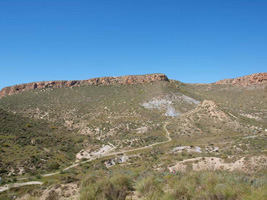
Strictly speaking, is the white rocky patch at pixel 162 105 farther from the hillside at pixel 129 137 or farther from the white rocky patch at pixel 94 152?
the white rocky patch at pixel 94 152

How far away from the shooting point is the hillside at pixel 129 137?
363 inches

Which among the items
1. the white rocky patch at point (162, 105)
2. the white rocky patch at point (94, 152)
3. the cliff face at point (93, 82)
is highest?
the cliff face at point (93, 82)

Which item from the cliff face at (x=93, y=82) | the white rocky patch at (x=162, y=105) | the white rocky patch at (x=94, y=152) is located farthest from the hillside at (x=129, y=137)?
the cliff face at (x=93, y=82)

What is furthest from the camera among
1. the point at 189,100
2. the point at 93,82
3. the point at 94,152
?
the point at 93,82

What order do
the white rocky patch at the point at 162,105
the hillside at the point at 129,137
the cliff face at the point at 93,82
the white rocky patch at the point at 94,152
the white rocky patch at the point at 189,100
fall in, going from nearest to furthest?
the hillside at the point at 129,137 < the white rocky patch at the point at 94,152 < the white rocky patch at the point at 162,105 < the white rocky patch at the point at 189,100 < the cliff face at the point at 93,82

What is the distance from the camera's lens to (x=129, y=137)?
4203cm

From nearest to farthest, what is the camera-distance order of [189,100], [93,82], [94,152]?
[94,152] < [189,100] < [93,82]

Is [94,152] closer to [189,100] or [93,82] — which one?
[189,100]

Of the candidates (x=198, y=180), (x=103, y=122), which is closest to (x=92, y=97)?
(x=103, y=122)

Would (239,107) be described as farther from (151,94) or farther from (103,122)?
(103,122)

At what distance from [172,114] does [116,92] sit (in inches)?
1232

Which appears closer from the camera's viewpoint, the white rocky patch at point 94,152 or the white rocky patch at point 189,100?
the white rocky patch at point 94,152

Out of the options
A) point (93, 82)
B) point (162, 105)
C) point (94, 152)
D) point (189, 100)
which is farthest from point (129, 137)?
point (93, 82)

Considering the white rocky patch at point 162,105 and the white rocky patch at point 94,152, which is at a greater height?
the white rocky patch at point 162,105
